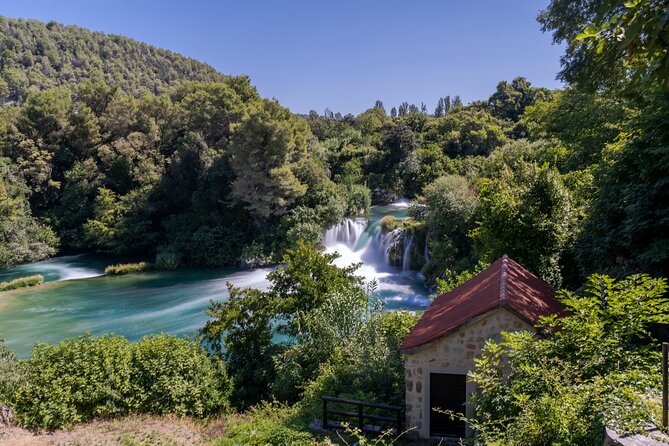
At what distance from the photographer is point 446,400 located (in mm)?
7629

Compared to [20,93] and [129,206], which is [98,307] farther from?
[20,93]

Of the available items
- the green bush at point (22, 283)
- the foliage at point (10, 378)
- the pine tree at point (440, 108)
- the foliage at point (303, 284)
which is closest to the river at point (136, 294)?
the green bush at point (22, 283)

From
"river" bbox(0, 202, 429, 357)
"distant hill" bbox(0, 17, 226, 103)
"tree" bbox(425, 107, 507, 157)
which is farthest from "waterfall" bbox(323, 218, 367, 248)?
"distant hill" bbox(0, 17, 226, 103)

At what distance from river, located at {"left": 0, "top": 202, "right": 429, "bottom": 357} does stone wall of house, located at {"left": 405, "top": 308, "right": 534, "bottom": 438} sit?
37.4ft

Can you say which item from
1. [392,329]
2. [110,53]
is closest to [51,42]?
[110,53]

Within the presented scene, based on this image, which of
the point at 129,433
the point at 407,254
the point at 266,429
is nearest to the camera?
the point at 266,429

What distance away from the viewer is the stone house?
7.17m

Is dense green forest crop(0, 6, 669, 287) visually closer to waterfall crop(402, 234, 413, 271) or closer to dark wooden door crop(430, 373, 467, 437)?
waterfall crop(402, 234, 413, 271)

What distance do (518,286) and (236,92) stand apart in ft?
114

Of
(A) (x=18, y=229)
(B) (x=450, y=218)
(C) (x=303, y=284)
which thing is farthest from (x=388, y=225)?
(A) (x=18, y=229)

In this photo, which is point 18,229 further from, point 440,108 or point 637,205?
point 440,108

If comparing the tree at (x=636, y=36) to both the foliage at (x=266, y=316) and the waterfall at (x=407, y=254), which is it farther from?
the waterfall at (x=407, y=254)

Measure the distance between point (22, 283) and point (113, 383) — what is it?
754 inches

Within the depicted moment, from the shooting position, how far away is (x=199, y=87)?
4444cm
